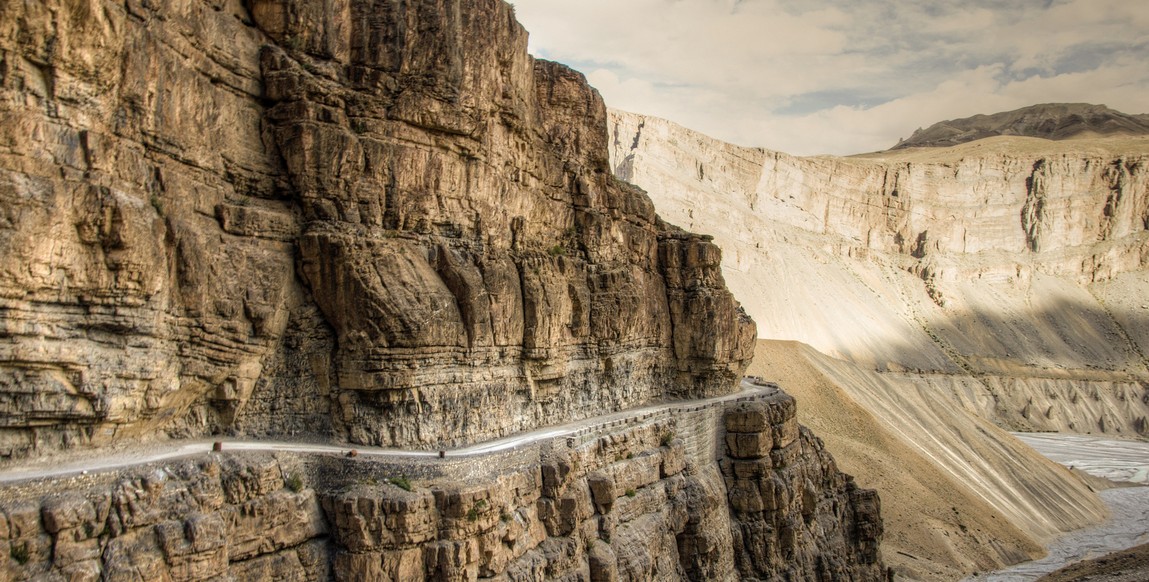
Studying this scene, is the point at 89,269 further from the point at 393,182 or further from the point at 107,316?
the point at 393,182

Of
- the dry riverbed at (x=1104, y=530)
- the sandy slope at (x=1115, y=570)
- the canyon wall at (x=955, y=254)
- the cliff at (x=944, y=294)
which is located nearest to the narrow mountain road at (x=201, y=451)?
the sandy slope at (x=1115, y=570)

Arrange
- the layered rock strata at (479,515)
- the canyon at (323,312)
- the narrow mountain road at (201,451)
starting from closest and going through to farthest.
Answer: the layered rock strata at (479,515) < the narrow mountain road at (201,451) < the canyon at (323,312)

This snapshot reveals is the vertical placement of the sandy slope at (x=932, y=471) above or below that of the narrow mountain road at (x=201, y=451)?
below

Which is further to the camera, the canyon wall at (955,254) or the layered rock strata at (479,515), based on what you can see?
the canyon wall at (955,254)

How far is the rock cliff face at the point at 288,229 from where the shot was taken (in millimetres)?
18484

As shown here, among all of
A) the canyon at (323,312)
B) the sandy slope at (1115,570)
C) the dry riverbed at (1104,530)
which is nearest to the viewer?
the canyon at (323,312)

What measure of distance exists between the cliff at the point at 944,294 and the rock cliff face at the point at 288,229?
35.5 meters

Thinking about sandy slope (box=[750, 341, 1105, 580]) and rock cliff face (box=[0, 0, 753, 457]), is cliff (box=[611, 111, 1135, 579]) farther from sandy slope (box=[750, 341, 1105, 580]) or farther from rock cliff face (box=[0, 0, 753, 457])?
rock cliff face (box=[0, 0, 753, 457])

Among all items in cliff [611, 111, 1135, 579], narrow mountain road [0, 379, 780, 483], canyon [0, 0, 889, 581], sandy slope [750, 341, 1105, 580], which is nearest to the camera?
narrow mountain road [0, 379, 780, 483]

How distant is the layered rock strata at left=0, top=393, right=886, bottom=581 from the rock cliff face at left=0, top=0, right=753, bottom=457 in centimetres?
223

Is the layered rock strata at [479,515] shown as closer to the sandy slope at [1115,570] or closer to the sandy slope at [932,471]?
the sandy slope at [1115,570]

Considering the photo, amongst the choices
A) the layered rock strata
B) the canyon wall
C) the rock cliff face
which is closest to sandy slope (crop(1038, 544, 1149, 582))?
the layered rock strata

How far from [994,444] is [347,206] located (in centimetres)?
6427

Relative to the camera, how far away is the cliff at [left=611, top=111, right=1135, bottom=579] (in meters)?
65.3
